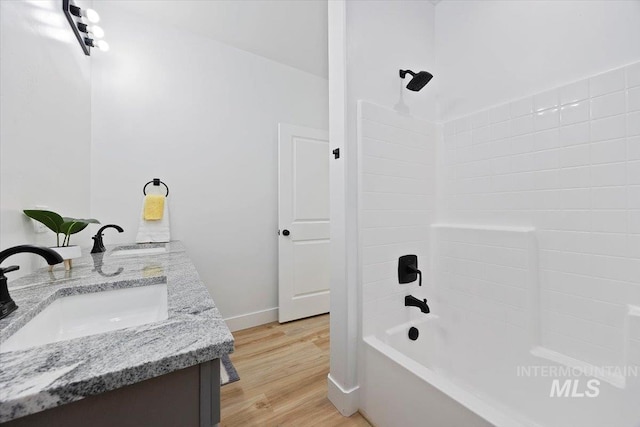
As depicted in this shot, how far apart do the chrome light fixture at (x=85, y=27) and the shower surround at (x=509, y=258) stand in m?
1.70

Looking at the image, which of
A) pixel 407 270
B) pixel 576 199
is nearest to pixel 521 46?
pixel 576 199

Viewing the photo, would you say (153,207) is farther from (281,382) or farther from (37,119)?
(281,382)

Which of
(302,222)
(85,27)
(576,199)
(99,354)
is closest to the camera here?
(99,354)

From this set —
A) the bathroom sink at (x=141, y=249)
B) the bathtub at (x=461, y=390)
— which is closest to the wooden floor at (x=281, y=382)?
the bathtub at (x=461, y=390)

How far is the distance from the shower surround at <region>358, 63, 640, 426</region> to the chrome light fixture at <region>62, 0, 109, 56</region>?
1.70m

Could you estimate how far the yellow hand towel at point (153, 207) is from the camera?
1.90 m

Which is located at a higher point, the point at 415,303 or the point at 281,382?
the point at 415,303

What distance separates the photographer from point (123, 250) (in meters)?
1.65

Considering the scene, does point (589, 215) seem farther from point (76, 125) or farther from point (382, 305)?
point (76, 125)

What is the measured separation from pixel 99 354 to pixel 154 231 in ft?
5.61

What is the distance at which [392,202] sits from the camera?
4.83 ft

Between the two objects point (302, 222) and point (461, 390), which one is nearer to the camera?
point (461, 390)

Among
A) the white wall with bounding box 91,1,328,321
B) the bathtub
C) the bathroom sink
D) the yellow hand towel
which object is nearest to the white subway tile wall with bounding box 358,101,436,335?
the bathtub

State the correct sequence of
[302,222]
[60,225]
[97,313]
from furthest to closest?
[302,222] < [60,225] < [97,313]
